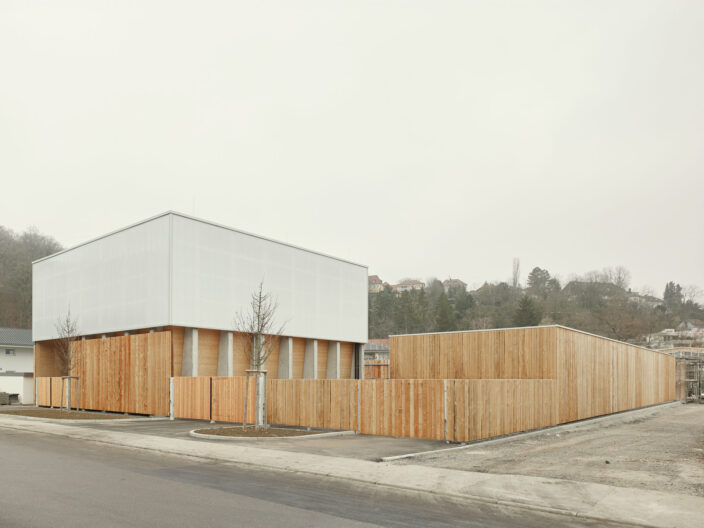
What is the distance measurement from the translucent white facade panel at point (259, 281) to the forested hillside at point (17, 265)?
1316 inches

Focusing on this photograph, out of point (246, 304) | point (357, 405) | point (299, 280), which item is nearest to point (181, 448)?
point (357, 405)

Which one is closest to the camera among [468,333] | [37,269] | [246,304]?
[468,333]

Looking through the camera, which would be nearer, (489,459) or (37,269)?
(489,459)

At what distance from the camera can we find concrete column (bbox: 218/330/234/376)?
102ft

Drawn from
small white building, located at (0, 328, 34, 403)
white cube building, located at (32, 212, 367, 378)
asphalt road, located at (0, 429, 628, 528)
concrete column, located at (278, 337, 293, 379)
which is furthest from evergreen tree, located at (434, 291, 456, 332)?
asphalt road, located at (0, 429, 628, 528)

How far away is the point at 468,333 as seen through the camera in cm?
2531

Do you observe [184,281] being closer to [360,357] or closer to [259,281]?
[259,281]

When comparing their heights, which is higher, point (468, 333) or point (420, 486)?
point (468, 333)

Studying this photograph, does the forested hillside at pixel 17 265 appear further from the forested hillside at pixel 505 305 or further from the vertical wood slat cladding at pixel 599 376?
the vertical wood slat cladding at pixel 599 376

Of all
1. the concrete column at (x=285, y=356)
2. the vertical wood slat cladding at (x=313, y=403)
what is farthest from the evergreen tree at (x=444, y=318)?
the vertical wood slat cladding at (x=313, y=403)

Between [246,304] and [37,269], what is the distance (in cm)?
1782

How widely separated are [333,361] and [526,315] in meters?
44.2

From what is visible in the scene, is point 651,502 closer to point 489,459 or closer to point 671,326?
point 489,459

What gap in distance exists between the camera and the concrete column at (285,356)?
35750 millimetres
